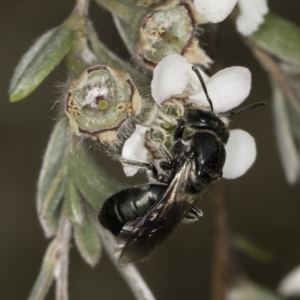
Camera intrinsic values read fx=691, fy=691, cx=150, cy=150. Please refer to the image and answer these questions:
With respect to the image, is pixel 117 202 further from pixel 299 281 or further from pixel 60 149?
pixel 299 281

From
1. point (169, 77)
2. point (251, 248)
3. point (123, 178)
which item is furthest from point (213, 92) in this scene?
point (123, 178)

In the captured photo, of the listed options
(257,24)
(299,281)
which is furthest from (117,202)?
(299,281)

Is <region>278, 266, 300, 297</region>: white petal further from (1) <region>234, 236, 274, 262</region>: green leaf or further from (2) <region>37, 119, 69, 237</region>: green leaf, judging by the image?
(2) <region>37, 119, 69, 237</region>: green leaf

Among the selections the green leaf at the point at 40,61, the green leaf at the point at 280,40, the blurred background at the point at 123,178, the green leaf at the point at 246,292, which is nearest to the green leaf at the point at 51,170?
the green leaf at the point at 40,61

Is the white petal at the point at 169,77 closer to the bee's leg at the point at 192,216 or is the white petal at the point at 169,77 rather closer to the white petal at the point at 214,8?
the white petal at the point at 214,8

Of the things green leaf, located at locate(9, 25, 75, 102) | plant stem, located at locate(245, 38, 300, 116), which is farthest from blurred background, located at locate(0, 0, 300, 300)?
green leaf, located at locate(9, 25, 75, 102)

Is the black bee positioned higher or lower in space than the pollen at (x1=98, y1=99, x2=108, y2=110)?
lower
